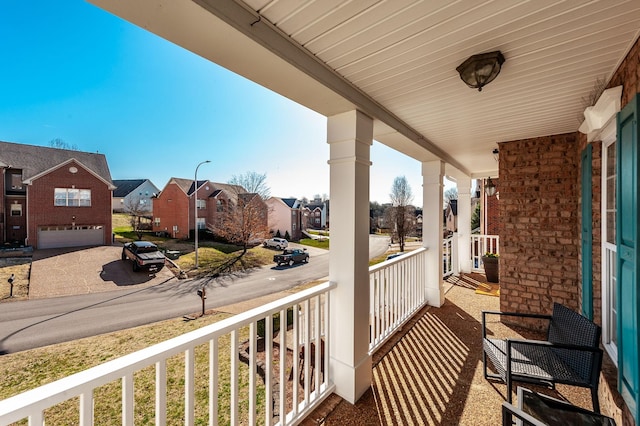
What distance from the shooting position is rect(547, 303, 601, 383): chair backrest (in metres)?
1.60

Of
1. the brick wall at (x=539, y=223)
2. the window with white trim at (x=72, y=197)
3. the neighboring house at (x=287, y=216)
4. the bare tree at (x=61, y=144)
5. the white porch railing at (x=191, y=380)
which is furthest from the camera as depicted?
the neighboring house at (x=287, y=216)

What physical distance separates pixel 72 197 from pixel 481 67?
18.3 ft

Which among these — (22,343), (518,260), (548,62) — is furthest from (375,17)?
(22,343)

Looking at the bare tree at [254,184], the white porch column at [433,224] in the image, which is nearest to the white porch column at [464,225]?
the white porch column at [433,224]

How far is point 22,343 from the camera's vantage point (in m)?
3.26

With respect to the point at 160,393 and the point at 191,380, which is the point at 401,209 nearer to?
the point at 191,380

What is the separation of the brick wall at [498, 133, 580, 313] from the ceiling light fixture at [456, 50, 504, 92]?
2.37 metres

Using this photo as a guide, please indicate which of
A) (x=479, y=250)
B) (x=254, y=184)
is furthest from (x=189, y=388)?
(x=254, y=184)

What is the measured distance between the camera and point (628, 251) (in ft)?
4.41

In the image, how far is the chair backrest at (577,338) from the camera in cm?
160

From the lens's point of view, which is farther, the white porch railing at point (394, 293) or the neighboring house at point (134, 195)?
the neighboring house at point (134, 195)

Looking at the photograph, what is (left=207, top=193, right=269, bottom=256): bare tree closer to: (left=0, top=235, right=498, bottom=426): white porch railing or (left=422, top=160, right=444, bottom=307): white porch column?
(left=0, top=235, right=498, bottom=426): white porch railing

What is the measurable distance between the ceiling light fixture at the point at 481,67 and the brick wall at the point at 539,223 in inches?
93.1

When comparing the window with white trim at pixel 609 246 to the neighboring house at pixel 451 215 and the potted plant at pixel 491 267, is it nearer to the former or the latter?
the potted plant at pixel 491 267
